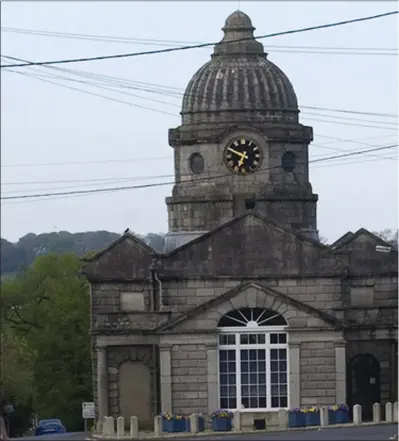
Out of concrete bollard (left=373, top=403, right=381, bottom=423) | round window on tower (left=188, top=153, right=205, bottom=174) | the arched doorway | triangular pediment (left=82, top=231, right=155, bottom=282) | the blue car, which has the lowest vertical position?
the blue car

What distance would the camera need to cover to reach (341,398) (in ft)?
253

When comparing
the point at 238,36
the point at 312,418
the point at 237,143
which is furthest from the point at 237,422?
the point at 238,36

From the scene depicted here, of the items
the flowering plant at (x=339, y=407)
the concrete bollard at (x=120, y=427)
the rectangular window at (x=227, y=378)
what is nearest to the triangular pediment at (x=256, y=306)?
the rectangular window at (x=227, y=378)

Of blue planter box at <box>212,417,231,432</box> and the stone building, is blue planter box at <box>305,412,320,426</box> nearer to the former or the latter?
the stone building

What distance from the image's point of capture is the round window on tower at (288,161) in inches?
3351

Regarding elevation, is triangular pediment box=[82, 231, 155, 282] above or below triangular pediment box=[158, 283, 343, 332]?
above

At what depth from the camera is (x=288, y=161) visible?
8531 centimetres

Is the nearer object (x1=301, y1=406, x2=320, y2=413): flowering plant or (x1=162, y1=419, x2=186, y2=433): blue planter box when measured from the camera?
(x1=162, y1=419, x2=186, y2=433): blue planter box

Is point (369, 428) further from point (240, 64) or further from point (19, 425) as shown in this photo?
point (19, 425)

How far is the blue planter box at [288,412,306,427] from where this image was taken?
2923 inches

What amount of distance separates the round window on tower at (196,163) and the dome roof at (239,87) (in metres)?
1.25

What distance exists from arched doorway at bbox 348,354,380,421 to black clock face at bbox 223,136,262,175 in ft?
28.8

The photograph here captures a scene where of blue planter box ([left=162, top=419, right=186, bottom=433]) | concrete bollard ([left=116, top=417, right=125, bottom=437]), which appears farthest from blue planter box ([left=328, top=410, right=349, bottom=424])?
concrete bollard ([left=116, top=417, right=125, bottom=437])

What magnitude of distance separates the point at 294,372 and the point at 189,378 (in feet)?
11.6
